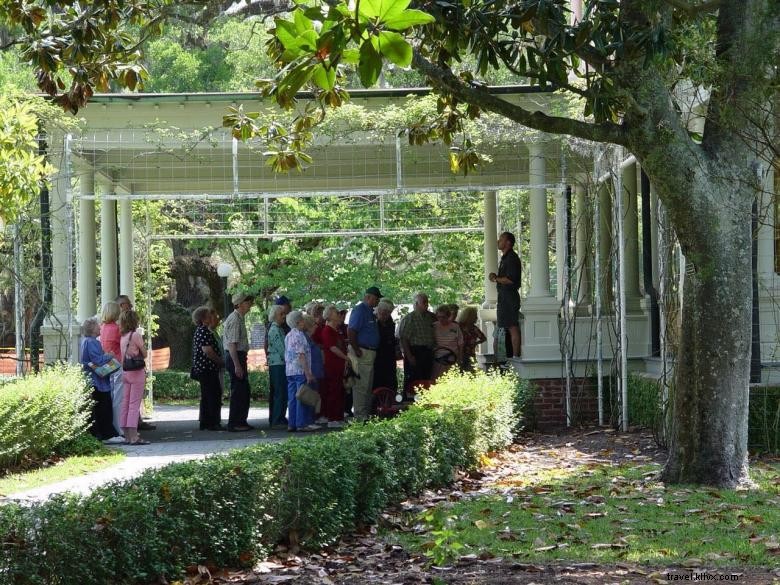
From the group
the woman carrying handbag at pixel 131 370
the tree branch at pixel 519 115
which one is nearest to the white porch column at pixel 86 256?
the woman carrying handbag at pixel 131 370

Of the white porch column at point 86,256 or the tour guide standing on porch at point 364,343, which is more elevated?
the white porch column at point 86,256

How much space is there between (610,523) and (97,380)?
872cm

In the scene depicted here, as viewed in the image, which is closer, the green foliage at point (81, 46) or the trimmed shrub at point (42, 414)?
the green foliage at point (81, 46)

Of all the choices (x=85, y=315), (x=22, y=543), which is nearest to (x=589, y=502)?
(x=22, y=543)

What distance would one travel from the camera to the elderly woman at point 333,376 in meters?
16.6

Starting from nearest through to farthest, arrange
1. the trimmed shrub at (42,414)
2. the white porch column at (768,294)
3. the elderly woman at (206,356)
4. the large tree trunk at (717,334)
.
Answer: the large tree trunk at (717,334), the trimmed shrub at (42,414), the white porch column at (768,294), the elderly woman at (206,356)

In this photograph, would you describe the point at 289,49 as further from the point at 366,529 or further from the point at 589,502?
the point at 589,502

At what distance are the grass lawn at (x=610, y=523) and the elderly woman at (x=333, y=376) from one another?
6.25 metres

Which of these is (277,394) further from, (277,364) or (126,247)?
(126,247)

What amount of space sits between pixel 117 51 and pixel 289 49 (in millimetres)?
6018

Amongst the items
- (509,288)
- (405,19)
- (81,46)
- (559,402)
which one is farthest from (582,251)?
(405,19)

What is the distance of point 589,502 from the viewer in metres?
9.23

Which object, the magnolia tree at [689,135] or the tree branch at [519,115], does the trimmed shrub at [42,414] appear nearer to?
the magnolia tree at [689,135]

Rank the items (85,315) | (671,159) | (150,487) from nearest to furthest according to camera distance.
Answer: (150,487)
(671,159)
(85,315)
